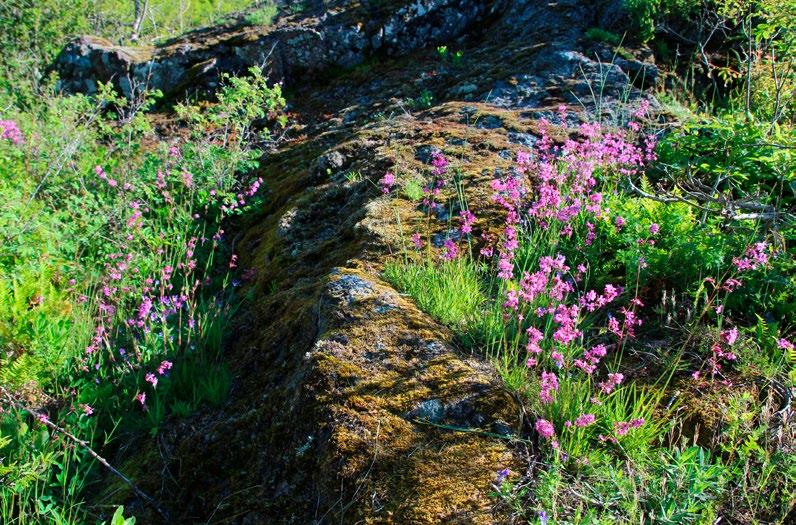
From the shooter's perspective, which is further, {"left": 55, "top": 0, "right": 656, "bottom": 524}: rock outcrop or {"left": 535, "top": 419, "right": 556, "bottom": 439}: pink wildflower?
{"left": 55, "top": 0, "right": 656, "bottom": 524}: rock outcrop

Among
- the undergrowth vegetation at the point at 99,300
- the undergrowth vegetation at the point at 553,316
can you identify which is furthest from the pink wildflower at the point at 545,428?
the undergrowth vegetation at the point at 99,300

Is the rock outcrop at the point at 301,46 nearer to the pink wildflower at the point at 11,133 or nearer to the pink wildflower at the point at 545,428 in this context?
the pink wildflower at the point at 11,133

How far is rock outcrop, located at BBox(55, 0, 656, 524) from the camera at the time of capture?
91.0 inches

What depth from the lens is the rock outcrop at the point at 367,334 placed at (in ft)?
7.59

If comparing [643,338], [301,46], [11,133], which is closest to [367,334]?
[643,338]

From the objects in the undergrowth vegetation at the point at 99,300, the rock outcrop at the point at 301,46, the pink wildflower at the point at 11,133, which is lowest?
the undergrowth vegetation at the point at 99,300

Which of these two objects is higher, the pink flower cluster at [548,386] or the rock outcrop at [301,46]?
the rock outcrop at [301,46]

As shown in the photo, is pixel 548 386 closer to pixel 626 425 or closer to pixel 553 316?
pixel 626 425

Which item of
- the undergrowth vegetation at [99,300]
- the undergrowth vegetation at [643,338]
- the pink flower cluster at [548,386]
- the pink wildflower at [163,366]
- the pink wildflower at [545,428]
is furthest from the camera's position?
the pink wildflower at [163,366]

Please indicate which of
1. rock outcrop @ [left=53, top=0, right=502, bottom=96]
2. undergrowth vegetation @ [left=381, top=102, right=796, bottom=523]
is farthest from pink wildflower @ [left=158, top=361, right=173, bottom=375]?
rock outcrop @ [left=53, top=0, right=502, bottom=96]

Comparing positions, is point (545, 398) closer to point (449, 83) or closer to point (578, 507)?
point (578, 507)

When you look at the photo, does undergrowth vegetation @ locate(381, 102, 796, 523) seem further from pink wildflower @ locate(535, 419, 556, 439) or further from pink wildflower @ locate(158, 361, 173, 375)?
pink wildflower @ locate(158, 361, 173, 375)

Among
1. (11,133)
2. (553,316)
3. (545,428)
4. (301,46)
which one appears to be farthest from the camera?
(301,46)

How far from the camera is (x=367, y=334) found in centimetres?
293
